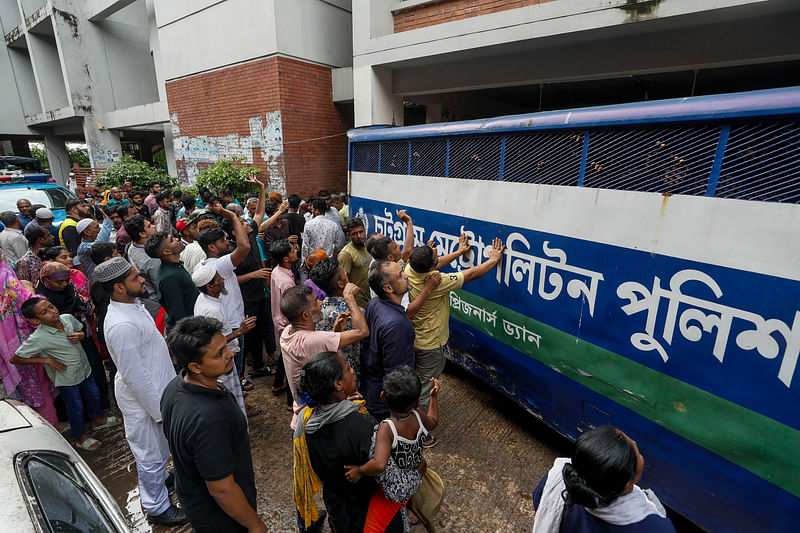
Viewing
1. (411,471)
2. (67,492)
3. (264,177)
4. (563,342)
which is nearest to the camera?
(67,492)

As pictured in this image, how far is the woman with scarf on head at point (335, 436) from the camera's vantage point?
167 centimetres

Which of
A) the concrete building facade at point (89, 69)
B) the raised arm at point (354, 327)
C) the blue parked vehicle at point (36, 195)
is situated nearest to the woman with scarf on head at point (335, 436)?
the raised arm at point (354, 327)

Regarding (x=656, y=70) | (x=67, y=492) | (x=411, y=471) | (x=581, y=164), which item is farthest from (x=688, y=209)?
(x=656, y=70)

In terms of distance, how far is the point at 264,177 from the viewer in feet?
30.6

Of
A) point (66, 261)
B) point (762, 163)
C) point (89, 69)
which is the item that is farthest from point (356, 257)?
point (89, 69)

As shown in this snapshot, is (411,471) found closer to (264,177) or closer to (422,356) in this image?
(422,356)

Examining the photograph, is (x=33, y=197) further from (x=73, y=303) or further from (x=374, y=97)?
(x=374, y=97)

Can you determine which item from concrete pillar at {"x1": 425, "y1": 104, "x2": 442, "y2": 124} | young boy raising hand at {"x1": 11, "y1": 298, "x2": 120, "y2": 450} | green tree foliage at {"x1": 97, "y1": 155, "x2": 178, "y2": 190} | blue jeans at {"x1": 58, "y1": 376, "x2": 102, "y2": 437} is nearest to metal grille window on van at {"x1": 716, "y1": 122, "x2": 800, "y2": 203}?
young boy raising hand at {"x1": 11, "y1": 298, "x2": 120, "y2": 450}

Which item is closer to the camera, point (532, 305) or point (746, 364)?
point (746, 364)

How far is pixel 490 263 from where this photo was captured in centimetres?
326

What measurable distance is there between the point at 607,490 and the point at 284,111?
919 cm

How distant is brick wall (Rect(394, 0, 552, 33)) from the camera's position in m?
6.12

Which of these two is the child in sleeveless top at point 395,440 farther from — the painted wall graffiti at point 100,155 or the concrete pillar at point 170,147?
the painted wall graffiti at point 100,155

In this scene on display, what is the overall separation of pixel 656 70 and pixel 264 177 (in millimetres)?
7848
